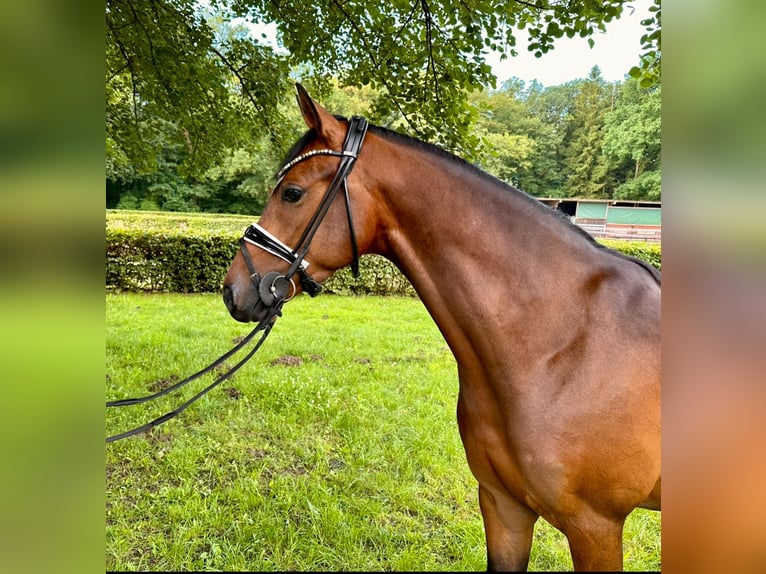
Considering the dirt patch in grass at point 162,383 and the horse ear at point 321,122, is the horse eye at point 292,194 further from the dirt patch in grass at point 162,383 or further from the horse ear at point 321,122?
the dirt patch in grass at point 162,383

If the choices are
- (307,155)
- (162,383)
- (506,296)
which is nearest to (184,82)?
(162,383)

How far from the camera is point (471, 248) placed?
1.51 meters

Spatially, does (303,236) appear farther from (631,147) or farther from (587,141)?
(587,141)

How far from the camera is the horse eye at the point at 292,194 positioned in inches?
61.3

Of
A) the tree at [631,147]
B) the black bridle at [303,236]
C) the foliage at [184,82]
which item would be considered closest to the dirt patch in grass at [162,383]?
the foliage at [184,82]

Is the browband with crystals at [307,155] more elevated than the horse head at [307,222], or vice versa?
the browband with crystals at [307,155]

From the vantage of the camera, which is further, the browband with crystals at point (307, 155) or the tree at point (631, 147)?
the tree at point (631, 147)

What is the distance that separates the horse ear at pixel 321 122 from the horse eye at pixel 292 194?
0.66ft

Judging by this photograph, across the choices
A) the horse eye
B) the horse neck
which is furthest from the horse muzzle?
the horse neck

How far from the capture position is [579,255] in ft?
5.20

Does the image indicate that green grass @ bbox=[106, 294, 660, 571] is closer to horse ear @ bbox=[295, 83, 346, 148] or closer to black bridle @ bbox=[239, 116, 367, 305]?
black bridle @ bbox=[239, 116, 367, 305]
